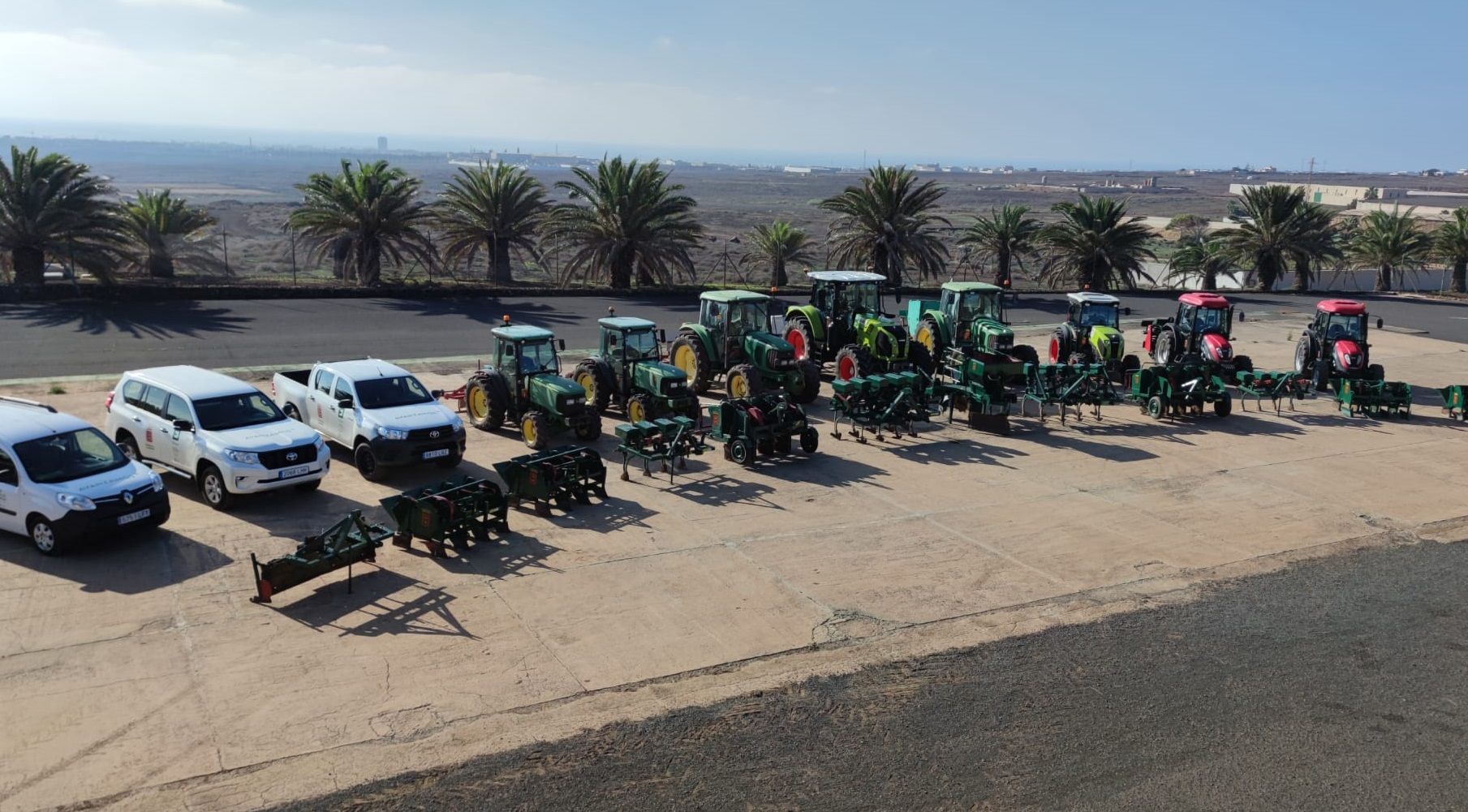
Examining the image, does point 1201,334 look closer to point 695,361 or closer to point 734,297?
point 734,297

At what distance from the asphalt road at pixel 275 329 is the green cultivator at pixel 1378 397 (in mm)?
12816

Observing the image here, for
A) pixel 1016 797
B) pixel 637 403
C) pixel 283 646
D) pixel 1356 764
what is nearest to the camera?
pixel 1016 797

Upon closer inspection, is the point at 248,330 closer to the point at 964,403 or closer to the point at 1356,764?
the point at 964,403

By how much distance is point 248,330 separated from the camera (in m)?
27.3

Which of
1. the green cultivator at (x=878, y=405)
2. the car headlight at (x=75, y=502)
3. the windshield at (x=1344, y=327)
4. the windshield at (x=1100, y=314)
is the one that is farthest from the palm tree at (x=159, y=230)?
the windshield at (x=1344, y=327)

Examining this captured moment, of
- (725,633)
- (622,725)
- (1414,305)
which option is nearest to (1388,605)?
(725,633)

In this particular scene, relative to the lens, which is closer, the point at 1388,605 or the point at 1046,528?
the point at 1388,605

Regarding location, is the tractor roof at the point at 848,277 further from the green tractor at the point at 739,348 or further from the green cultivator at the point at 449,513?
the green cultivator at the point at 449,513

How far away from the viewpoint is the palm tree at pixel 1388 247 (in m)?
47.8

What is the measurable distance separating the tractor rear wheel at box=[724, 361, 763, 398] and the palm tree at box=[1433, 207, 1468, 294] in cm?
4214

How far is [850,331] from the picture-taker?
24812 millimetres

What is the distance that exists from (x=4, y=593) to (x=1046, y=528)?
1296 centimetres

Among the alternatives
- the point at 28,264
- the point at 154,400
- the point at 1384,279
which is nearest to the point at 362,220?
→ the point at 28,264

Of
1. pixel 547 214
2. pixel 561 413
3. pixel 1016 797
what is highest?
pixel 547 214
